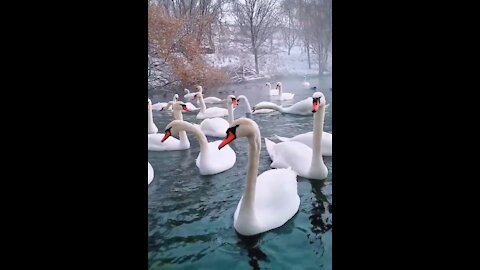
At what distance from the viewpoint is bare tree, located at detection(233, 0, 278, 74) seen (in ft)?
4.20

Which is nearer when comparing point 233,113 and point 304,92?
point 304,92

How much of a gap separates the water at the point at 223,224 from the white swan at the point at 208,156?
125 mm

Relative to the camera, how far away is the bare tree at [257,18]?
128 centimetres

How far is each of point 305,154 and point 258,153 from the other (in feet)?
2.15

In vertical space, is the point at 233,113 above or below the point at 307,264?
above

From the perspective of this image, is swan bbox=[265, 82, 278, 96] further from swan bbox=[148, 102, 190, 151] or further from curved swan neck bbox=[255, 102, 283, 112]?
swan bbox=[148, 102, 190, 151]

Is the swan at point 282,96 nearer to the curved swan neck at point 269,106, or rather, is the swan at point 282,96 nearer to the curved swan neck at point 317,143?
the curved swan neck at point 269,106
